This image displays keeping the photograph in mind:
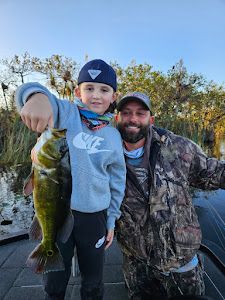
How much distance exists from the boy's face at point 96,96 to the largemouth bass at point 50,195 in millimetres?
574

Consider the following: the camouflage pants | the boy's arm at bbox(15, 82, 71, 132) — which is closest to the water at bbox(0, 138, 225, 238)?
the camouflage pants

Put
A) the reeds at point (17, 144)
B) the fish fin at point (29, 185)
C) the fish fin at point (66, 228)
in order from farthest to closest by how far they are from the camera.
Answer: the reeds at point (17, 144) < the fish fin at point (66, 228) < the fish fin at point (29, 185)

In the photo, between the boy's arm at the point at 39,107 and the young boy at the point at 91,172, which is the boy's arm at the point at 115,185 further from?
the boy's arm at the point at 39,107

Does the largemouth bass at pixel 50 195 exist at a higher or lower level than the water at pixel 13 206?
higher

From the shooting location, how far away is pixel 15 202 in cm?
684

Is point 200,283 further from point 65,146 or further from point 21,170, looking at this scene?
point 21,170

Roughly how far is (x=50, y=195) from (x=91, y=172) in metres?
0.38

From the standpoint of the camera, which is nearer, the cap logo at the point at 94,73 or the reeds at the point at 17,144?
the cap logo at the point at 94,73

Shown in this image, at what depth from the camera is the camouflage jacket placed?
270 cm

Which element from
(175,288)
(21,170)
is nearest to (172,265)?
(175,288)

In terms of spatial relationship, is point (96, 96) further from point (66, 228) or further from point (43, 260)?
point (43, 260)

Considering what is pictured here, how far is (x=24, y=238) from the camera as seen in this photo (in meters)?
4.08

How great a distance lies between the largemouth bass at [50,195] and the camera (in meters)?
1.53

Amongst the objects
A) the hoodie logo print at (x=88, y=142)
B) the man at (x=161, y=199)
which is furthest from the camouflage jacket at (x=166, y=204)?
the hoodie logo print at (x=88, y=142)
